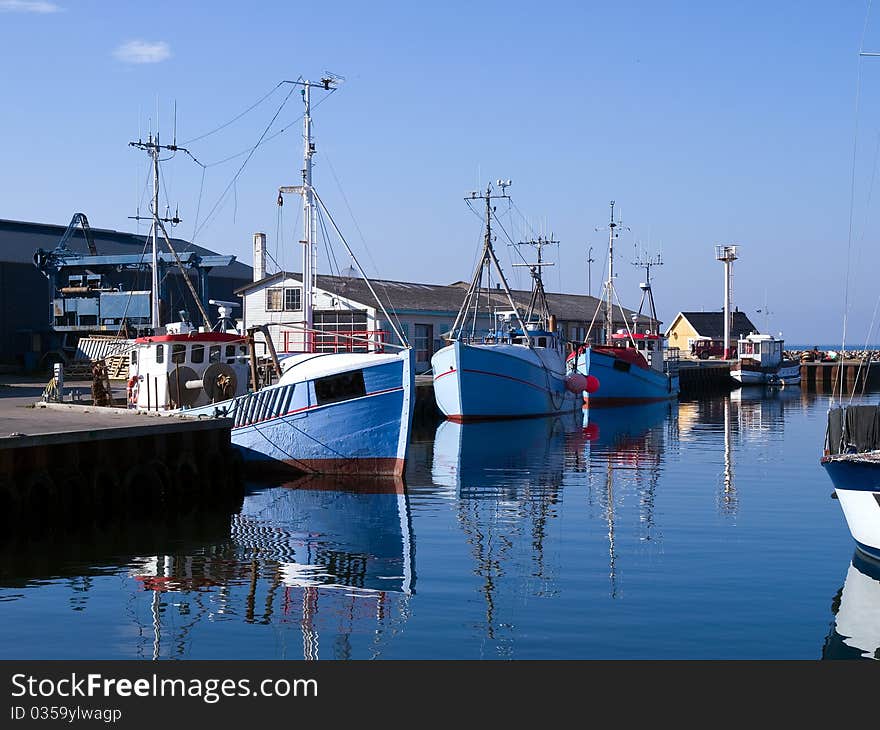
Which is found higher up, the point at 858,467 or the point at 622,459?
the point at 858,467

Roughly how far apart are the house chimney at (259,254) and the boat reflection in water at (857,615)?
44.0 m

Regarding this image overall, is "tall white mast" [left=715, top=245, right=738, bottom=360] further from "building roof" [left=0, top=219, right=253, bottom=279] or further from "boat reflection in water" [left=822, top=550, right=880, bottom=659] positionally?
"boat reflection in water" [left=822, top=550, right=880, bottom=659]

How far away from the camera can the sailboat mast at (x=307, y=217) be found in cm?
2611

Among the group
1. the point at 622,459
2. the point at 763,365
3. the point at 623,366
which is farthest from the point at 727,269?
the point at 622,459

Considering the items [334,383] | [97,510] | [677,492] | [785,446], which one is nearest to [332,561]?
[97,510]

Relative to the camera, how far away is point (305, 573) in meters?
15.4

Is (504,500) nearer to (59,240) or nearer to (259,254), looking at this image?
(259,254)

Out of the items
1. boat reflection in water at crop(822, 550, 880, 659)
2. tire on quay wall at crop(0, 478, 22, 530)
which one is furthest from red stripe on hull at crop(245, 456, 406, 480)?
boat reflection in water at crop(822, 550, 880, 659)

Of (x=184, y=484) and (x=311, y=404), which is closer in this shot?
(x=184, y=484)

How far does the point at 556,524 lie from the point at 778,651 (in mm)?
8140

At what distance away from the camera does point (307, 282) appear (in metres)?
26.0

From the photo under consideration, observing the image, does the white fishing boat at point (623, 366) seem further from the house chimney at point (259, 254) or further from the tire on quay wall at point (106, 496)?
the tire on quay wall at point (106, 496)

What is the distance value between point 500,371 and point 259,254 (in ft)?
64.5
